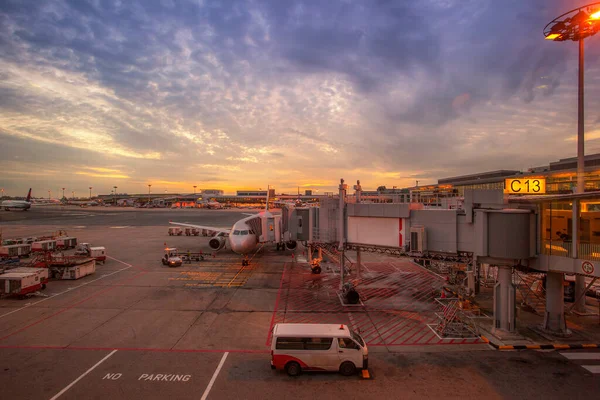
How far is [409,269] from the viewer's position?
39188mm

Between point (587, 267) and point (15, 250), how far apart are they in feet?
207

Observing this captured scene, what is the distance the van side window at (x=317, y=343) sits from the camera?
1494cm

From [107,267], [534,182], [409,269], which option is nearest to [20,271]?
[107,267]

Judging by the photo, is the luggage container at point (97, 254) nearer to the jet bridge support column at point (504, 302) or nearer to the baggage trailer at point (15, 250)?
the baggage trailer at point (15, 250)

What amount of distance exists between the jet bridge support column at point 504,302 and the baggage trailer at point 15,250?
5829 centimetres

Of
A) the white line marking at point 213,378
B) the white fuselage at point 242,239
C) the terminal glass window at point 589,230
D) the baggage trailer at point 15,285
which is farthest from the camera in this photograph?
the white fuselage at point 242,239

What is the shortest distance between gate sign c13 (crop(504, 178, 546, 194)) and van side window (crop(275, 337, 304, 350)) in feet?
61.3

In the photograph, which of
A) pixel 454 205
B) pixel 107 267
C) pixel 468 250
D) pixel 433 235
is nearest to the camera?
pixel 468 250

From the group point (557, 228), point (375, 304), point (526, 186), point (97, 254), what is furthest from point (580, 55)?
point (97, 254)

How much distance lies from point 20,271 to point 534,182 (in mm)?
45117

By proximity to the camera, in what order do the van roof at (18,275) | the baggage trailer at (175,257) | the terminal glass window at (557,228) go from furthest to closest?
the baggage trailer at (175,257) < the van roof at (18,275) < the terminal glass window at (557,228)

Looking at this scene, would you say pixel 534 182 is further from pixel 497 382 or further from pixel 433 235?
pixel 497 382

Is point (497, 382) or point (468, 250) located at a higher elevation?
point (468, 250)

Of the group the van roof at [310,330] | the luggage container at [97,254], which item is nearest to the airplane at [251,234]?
the luggage container at [97,254]
